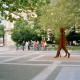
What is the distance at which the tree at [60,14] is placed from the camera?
34197mm

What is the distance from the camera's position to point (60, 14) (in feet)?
125

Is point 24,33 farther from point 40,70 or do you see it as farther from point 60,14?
point 40,70

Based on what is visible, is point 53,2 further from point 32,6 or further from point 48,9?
point 32,6

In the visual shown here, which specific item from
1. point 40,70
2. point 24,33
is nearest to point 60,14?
point 24,33

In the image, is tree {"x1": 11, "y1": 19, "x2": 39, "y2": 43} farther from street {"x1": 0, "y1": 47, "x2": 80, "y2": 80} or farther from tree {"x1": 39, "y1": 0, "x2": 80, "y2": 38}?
street {"x1": 0, "y1": 47, "x2": 80, "y2": 80}

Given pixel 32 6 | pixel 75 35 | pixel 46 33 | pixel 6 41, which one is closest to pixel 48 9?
pixel 75 35

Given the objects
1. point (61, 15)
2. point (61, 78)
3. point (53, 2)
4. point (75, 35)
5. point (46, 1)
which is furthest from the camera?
point (75, 35)

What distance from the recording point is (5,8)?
16938 mm

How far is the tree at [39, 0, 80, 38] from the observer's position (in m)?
34.2

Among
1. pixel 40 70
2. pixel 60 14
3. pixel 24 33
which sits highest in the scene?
pixel 60 14

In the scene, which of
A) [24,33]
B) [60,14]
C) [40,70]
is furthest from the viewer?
[24,33]

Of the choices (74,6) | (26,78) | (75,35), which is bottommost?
(26,78)

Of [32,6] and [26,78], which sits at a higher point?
[32,6]

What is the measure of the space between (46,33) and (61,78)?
166 ft
